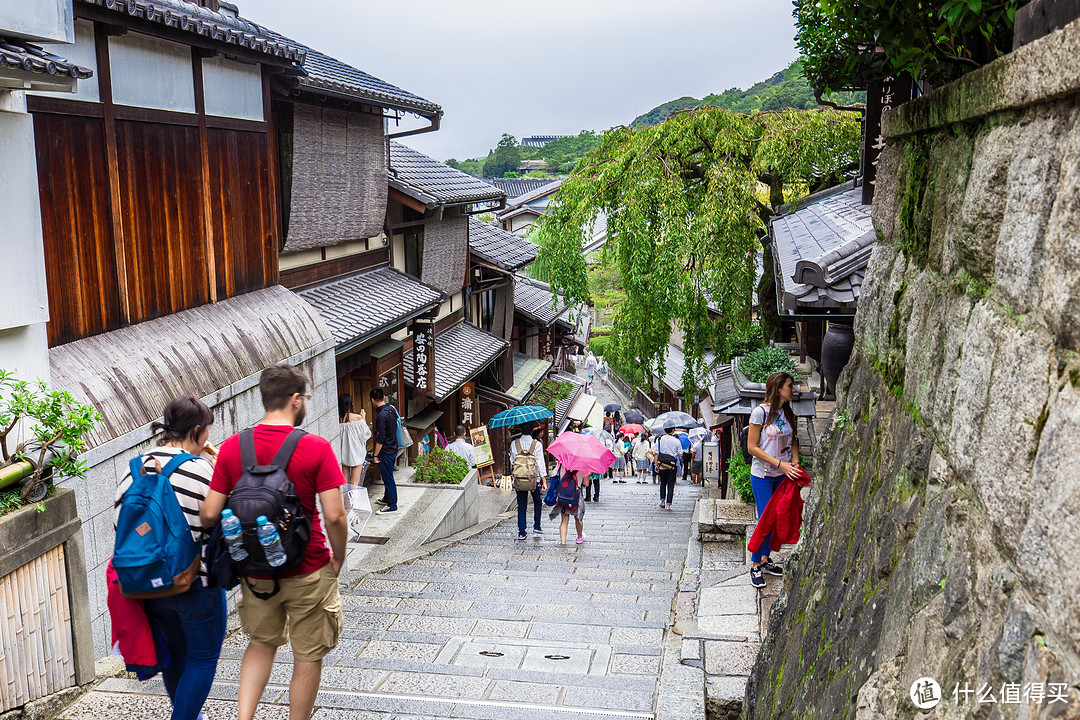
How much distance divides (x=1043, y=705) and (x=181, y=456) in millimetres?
3841

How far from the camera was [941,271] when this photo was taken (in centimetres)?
321

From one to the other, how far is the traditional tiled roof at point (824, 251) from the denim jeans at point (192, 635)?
494cm

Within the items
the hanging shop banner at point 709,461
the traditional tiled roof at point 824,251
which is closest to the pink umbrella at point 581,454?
the traditional tiled roof at point 824,251

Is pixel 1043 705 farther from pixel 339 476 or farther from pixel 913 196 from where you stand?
pixel 339 476

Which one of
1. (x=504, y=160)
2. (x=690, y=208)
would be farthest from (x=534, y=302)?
(x=504, y=160)

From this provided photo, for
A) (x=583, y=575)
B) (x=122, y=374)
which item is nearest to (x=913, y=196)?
(x=122, y=374)

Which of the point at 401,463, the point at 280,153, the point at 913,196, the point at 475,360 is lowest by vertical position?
the point at 401,463

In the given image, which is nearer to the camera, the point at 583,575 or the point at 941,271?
the point at 941,271

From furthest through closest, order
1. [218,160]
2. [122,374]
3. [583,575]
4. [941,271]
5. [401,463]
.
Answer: [401,463], [583,575], [218,160], [122,374], [941,271]

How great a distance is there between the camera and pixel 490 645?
280 inches

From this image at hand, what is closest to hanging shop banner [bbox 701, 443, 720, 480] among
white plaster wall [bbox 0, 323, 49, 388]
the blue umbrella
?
the blue umbrella

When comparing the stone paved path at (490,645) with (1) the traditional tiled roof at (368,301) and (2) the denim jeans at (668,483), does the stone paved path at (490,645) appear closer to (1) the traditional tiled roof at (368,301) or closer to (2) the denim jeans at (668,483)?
(1) the traditional tiled roof at (368,301)

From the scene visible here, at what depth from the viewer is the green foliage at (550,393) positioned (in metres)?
30.8

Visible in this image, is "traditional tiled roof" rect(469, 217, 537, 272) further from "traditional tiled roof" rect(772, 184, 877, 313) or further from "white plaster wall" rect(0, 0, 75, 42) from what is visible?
"white plaster wall" rect(0, 0, 75, 42)
